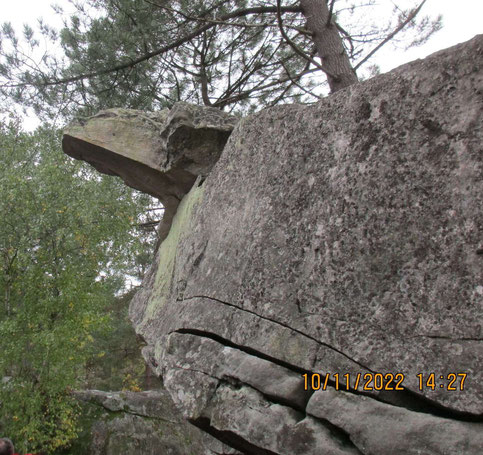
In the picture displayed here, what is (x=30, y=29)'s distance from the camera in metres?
9.18

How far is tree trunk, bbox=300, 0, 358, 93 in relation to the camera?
6.73 metres

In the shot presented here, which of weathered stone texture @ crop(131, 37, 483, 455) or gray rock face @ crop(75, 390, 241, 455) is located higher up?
weathered stone texture @ crop(131, 37, 483, 455)

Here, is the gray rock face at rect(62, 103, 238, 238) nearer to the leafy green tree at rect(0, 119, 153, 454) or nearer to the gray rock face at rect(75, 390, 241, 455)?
the leafy green tree at rect(0, 119, 153, 454)

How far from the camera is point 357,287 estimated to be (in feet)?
9.78

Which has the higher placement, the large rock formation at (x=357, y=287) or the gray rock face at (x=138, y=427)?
the large rock formation at (x=357, y=287)

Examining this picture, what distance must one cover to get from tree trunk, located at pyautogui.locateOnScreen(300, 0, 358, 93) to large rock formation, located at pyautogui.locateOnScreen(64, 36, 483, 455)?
3007 millimetres

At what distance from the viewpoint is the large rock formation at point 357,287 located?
2586mm

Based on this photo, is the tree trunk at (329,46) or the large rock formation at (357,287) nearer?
the large rock formation at (357,287)
